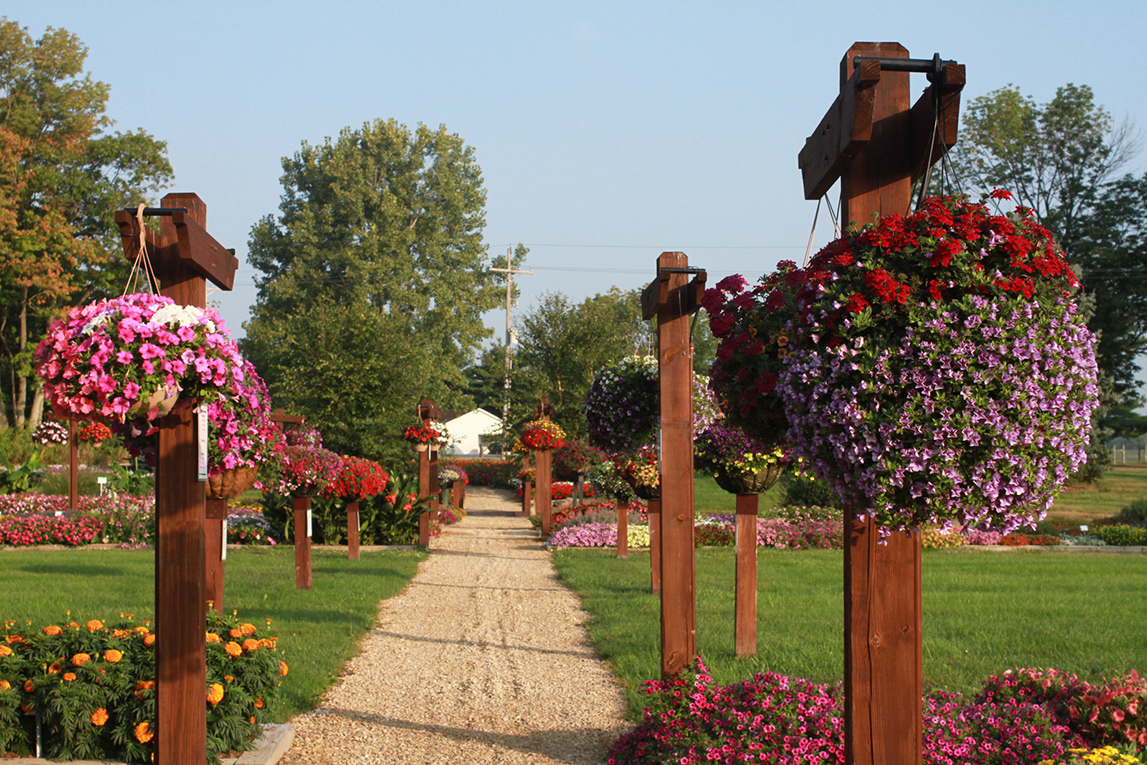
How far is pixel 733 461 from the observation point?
6.90 metres

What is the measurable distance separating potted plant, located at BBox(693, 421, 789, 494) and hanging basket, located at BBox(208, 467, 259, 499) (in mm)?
3245

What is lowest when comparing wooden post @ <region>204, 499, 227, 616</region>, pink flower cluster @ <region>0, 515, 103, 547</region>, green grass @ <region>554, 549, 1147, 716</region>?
green grass @ <region>554, 549, 1147, 716</region>

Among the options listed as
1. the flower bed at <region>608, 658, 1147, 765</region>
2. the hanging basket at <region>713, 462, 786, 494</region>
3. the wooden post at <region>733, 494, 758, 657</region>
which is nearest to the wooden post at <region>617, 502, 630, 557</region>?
the hanging basket at <region>713, 462, 786, 494</region>

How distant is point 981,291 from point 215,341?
2573 mm

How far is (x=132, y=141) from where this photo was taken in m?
32.5

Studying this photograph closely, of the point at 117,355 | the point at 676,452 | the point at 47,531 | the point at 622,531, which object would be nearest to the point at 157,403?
the point at 117,355

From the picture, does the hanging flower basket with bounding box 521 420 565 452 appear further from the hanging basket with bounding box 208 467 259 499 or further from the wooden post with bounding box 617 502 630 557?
the hanging basket with bounding box 208 467 259 499

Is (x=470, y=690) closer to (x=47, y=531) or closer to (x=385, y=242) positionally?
(x=47, y=531)

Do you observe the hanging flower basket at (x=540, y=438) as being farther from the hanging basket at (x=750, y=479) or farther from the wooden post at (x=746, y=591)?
the wooden post at (x=746, y=591)

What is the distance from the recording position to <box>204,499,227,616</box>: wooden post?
6.49 m

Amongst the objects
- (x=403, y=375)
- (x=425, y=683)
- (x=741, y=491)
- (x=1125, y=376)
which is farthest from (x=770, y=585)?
(x=1125, y=376)

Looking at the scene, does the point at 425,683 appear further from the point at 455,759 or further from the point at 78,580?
the point at 78,580

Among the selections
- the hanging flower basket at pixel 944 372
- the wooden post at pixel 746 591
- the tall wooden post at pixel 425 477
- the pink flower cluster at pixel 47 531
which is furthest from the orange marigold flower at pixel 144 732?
the pink flower cluster at pixel 47 531

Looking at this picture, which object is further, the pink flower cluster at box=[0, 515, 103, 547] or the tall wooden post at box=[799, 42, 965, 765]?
the pink flower cluster at box=[0, 515, 103, 547]
